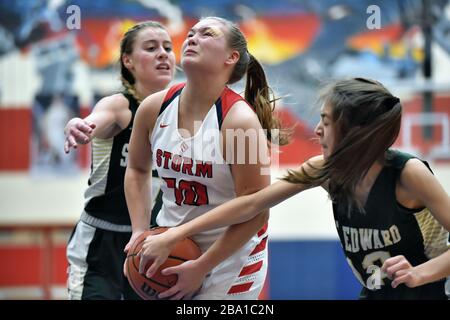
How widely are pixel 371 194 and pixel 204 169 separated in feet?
2.55

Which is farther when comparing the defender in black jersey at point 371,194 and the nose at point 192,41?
the nose at point 192,41

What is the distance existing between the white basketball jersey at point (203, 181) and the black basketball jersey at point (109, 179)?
65cm

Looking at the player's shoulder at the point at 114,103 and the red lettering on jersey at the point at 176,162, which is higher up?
the player's shoulder at the point at 114,103

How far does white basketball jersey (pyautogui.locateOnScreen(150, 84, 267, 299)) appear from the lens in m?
3.66

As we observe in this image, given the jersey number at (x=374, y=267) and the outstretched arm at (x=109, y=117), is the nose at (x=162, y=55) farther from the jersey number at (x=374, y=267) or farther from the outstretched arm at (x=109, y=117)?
the jersey number at (x=374, y=267)

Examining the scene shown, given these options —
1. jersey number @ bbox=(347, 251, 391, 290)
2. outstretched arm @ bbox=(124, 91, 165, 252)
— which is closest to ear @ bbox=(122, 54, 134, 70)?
outstretched arm @ bbox=(124, 91, 165, 252)

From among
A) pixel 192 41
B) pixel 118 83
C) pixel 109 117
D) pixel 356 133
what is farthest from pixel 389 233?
pixel 118 83

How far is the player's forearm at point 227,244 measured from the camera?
3.57 meters

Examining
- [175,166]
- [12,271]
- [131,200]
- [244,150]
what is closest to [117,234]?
[131,200]

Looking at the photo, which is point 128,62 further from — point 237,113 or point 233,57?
point 237,113

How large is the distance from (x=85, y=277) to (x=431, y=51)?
678 centimetres

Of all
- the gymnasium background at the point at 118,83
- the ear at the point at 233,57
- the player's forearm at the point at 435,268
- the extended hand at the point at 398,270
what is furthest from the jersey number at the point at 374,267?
the gymnasium background at the point at 118,83

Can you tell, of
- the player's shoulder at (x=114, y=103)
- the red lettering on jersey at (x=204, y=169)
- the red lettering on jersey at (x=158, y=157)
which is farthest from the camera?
the player's shoulder at (x=114, y=103)
